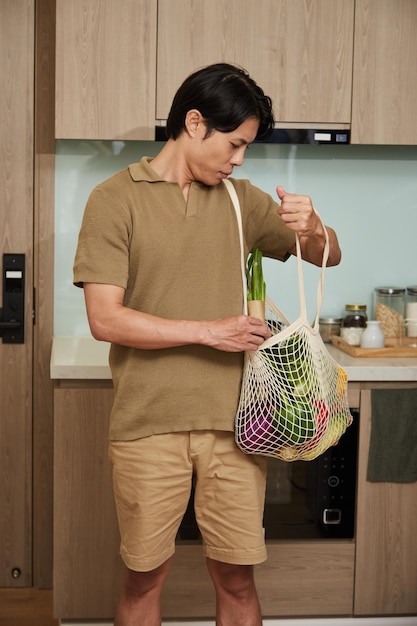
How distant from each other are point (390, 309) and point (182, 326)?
1464 millimetres

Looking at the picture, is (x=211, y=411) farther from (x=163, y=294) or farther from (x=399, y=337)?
(x=399, y=337)

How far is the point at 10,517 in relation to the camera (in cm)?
338

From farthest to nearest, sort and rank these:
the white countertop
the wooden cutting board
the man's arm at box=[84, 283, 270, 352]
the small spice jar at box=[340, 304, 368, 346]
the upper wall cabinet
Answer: the small spice jar at box=[340, 304, 368, 346]
the wooden cutting board
the upper wall cabinet
the white countertop
the man's arm at box=[84, 283, 270, 352]

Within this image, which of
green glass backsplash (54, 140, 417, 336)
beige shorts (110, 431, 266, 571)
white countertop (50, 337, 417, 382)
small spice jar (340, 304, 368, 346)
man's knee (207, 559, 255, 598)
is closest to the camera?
beige shorts (110, 431, 266, 571)

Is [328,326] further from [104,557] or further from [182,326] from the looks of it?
[182,326]

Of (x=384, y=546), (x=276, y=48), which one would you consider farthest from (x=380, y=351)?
(x=276, y=48)

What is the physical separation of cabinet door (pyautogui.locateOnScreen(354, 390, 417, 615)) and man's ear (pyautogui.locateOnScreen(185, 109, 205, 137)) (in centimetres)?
123

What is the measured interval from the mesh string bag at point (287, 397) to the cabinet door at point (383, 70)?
3.31 ft

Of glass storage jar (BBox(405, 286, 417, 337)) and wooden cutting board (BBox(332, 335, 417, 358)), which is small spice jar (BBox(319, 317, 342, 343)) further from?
glass storage jar (BBox(405, 286, 417, 337))

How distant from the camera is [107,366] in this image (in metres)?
2.80

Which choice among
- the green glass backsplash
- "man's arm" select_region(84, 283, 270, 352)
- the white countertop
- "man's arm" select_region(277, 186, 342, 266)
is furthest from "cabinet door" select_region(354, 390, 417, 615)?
"man's arm" select_region(84, 283, 270, 352)

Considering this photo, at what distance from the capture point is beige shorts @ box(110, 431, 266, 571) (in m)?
2.15

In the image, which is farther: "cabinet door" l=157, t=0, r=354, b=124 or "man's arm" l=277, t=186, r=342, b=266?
"cabinet door" l=157, t=0, r=354, b=124

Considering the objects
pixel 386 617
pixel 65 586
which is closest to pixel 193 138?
pixel 65 586
